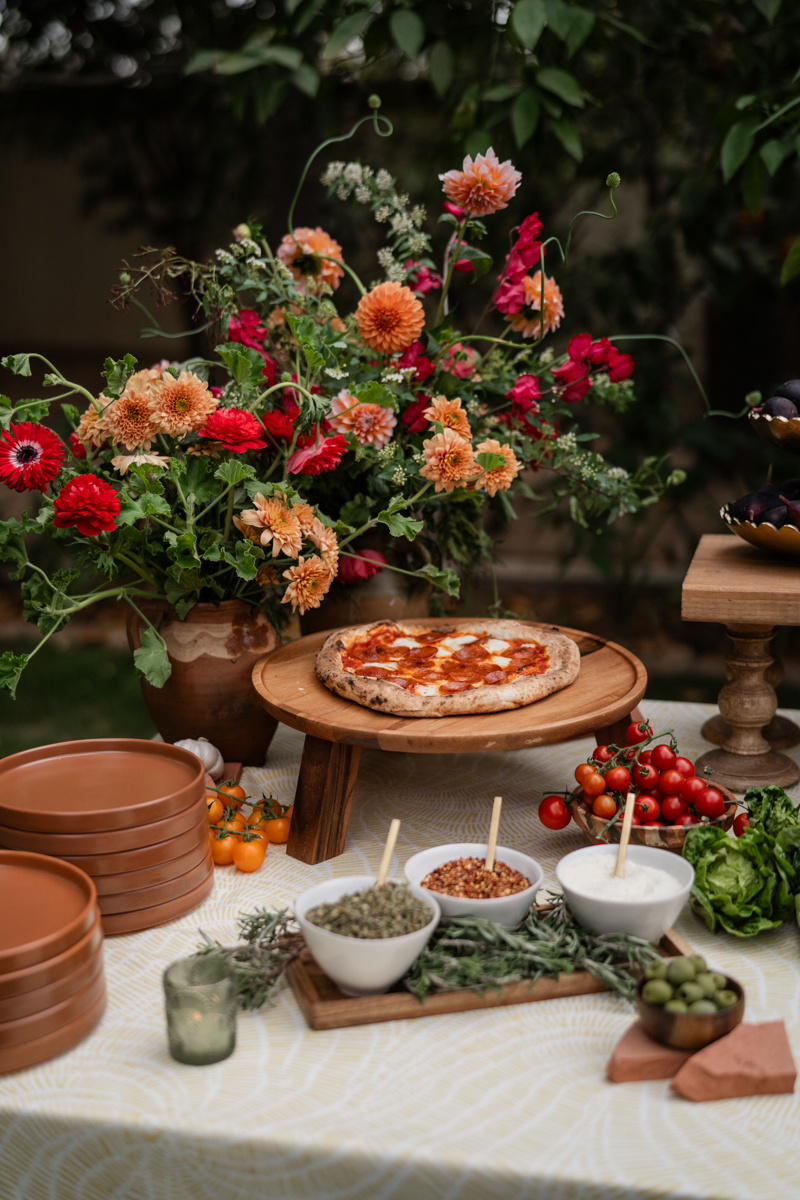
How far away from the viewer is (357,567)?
1.88 metres

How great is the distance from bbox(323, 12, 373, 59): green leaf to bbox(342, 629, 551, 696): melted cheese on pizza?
1328mm

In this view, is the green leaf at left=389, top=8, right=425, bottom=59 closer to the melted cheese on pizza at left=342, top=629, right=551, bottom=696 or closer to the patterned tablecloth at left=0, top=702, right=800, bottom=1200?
the melted cheese on pizza at left=342, top=629, right=551, bottom=696

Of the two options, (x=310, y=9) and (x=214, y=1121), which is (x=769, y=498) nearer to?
(x=214, y=1121)

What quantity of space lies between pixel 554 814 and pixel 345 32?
1783mm

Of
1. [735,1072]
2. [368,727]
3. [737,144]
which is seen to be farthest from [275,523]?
[737,144]

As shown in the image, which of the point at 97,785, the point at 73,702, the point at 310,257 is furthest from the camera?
the point at 73,702

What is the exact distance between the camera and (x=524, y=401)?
1.90m

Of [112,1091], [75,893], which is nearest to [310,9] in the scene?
[75,893]

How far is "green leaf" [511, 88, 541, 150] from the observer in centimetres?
226

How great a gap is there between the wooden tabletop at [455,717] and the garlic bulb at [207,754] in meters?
0.16

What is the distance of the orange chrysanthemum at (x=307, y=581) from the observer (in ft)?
5.42

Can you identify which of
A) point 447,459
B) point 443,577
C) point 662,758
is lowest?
point 662,758

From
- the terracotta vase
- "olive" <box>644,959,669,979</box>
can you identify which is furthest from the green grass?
"olive" <box>644,959,669,979</box>

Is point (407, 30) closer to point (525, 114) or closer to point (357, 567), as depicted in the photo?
point (525, 114)
